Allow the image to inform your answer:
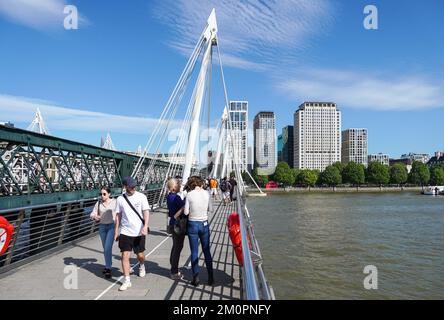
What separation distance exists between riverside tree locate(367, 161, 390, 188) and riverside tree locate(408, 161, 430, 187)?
1027 centimetres

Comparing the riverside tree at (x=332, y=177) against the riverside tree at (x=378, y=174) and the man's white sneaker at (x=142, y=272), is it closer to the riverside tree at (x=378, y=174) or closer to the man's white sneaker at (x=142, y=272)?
the riverside tree at (x=378, y=174)

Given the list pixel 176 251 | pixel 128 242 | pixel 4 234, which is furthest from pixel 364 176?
pixel 4 234

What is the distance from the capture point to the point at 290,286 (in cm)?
1154

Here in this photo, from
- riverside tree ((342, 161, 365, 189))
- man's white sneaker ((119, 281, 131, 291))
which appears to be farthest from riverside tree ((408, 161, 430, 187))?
man's white sneaker ((119, 281, 131, 291))

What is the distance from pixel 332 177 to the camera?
409 ft

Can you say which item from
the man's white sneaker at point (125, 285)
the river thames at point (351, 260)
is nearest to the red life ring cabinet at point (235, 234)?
the man's white sneaker at point (125, 285)

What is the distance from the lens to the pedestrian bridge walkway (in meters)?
5.70

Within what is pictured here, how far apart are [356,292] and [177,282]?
21.9 ft

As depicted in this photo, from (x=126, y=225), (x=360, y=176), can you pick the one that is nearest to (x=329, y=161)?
(x=360, y=176)

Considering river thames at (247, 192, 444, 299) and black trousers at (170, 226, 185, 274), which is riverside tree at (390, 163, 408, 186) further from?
black trousers at (170, 226, 185, 274)

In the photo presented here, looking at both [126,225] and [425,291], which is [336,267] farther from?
[126,225]

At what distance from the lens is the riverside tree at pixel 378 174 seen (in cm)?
12144

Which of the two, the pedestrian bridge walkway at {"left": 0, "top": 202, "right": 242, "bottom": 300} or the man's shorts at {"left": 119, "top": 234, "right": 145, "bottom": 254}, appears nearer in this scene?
the pedestrian bridge walkway at {"left": 0, "top": 202, "right": 242, "bottom": 300}

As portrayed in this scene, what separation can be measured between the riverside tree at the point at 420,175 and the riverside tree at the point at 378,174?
10.3 m
